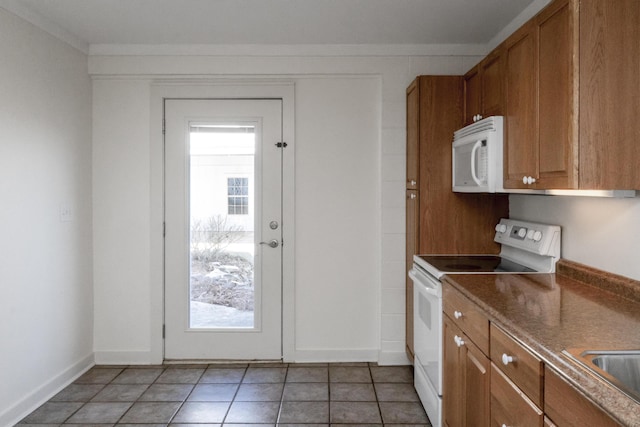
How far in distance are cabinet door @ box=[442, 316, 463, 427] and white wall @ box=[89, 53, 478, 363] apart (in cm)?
123

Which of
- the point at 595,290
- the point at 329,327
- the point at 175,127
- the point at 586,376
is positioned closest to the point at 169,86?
the point at 175,127

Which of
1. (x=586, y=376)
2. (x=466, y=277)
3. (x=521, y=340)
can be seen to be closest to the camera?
(x=586, y=376)

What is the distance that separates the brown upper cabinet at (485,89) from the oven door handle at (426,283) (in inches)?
38.7

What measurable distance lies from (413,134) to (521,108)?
114cm

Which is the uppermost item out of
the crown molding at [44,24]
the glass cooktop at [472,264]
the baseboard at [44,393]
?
the crown molding at [44,24]

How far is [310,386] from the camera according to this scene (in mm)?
3301

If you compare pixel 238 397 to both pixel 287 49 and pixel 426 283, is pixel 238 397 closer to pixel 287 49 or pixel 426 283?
pixel 426 283

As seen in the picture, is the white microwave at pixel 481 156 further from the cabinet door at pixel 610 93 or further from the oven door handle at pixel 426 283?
the cabinet door at pixel 610 93

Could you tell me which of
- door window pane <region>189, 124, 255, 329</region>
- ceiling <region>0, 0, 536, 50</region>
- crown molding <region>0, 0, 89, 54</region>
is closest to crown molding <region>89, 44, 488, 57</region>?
ceiling <region>0, 0, 536, 50</region>

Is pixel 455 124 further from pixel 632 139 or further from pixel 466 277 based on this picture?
pixel 632 139

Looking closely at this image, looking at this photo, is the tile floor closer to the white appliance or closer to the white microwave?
the white appliance

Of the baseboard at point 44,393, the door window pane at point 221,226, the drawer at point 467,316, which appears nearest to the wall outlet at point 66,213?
the door window pane at point 221,226

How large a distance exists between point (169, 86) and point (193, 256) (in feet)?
4.37

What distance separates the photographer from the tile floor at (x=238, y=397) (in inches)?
111
